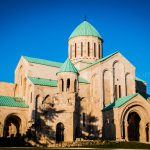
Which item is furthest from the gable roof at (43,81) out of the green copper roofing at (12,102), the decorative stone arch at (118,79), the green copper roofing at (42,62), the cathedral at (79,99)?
the decorative stone arch at (118,79)

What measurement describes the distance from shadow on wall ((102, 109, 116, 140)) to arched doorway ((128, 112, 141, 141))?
301cm

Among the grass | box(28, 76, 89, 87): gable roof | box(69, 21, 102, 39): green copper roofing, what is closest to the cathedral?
box(69, 21, 102, 39): green copper roofing

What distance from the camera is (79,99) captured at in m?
34.3

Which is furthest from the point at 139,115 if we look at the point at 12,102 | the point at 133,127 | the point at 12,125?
the point at 12,125

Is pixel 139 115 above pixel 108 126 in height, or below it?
above

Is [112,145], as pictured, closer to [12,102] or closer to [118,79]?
[118,79]

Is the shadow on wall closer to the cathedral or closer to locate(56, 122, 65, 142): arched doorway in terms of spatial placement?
the cathedral

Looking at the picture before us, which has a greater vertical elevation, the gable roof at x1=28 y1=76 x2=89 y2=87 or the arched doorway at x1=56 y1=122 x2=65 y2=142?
the gable roof at x1=28 y1=76 x2=89 y2=87

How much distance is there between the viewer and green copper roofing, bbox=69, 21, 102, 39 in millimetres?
41169

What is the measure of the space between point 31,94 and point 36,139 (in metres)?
6.79

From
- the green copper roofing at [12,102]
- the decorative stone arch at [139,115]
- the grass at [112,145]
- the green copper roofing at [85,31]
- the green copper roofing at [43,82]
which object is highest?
the green copper roofing at [85,31]

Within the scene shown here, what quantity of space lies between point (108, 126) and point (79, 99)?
530cm

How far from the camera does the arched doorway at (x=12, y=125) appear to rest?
32.5 metres

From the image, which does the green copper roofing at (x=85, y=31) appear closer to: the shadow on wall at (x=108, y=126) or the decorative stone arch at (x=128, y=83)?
the decorative stone arch at (x=128, y=83)
